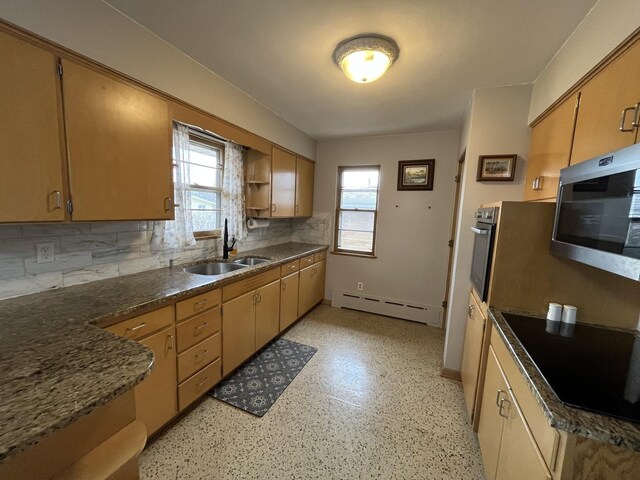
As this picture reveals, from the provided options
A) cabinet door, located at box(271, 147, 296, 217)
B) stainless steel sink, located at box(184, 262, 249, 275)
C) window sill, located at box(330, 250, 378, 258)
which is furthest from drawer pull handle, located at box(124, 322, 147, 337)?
window sill, located at box(330, 250, 378, 258)

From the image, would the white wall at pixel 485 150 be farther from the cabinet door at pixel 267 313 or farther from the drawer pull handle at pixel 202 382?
the drawer pull handle at pixel 202 382

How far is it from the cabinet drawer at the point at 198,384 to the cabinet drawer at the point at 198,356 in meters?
0.05

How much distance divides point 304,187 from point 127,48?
2.36 metres

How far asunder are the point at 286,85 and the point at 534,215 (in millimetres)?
2063

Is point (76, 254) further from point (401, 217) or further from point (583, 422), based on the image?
point (401, 217)

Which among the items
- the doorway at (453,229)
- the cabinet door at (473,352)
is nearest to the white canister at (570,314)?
the cabinet door at (473,352)

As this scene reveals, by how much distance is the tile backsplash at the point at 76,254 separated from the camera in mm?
1338

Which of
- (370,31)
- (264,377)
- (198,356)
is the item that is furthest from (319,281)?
(370,31)

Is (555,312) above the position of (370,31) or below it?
below

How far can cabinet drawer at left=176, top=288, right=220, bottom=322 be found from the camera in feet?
5.24

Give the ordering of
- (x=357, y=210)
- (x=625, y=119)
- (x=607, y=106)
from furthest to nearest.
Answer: (x=357, y=210) → (x=607, y=106) → (x=625, y=119)

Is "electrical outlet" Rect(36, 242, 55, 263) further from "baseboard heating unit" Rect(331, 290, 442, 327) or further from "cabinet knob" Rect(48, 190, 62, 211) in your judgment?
"baseboard heating unit" Rect(331, 290, 442, 327)

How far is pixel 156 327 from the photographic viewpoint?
146 cm

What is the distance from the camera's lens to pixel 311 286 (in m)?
3.50
